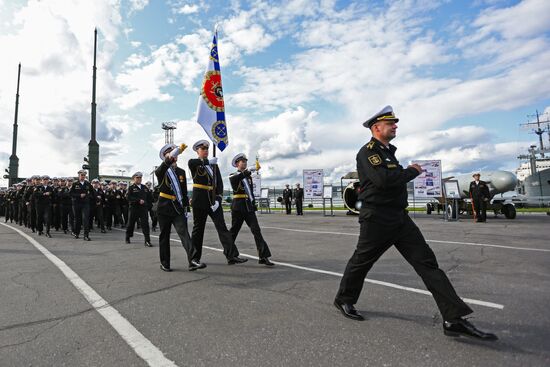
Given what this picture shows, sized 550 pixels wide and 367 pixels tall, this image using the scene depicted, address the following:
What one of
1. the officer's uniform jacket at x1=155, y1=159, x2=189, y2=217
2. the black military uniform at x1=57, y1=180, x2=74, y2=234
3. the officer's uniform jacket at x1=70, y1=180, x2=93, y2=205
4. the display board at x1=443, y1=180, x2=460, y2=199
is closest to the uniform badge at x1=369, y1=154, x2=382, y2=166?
the officer's uniform jacket at x1=155, y1=159, x2=189, y2=217

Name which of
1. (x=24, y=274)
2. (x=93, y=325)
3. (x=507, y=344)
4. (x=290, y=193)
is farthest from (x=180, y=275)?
(x=290, y=193)

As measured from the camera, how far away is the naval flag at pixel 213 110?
726 cm

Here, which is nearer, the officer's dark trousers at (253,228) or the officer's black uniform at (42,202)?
the officer's dark trousers at (253,228)

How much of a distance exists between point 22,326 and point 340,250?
5.59 metres

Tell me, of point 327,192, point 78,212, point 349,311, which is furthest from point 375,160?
point 327,192

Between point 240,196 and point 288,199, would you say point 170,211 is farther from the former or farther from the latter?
point 288,199

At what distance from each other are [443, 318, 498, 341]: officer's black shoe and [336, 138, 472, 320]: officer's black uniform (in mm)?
221

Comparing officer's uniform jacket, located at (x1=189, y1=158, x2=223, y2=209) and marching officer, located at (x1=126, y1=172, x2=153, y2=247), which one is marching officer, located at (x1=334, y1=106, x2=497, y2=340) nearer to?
officer's uniform jacket, located at (x1=189, y1=158, x2=223, y2=209)

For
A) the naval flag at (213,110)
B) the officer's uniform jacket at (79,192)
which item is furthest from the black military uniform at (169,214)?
the officer's uniform jacket at (79,192)

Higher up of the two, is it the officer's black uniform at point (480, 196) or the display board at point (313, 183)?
the display board at point (313, 183)

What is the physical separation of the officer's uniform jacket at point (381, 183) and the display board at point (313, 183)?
18.9m

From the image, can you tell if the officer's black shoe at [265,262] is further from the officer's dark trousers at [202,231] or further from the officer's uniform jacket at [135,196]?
the officer's uniform jacket at [135,196]

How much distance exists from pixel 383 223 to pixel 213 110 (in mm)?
5299

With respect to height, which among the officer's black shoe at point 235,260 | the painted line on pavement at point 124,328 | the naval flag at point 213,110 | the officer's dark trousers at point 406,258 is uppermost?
the naval flag at point 213,110
